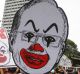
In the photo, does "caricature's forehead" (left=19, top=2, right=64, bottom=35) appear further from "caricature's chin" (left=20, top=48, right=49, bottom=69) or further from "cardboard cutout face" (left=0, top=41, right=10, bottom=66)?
"cardboard cutout face" (left=0, top=41, right=10, bottom=66)

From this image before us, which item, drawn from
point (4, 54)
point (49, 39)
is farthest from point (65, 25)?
point (4, 54)

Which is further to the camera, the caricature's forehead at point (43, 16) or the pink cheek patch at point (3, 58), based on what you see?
the pink cheek patch at point (3, 58)

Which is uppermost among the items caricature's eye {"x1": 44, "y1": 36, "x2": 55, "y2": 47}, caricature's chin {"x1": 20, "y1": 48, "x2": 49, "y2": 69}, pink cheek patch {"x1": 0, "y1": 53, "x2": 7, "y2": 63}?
caricature's eye {"x1": 44, "y1": 36, "x2": 55, "y2": 47}

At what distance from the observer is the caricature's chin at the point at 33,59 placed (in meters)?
2.68

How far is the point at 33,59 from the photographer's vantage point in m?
2.70

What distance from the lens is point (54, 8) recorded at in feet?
8.70

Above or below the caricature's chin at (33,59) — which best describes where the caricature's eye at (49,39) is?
above

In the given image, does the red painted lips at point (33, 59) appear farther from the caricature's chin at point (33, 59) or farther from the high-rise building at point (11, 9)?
the high-rise building at point (11, 9)

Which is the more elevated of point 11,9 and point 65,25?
point 11,9

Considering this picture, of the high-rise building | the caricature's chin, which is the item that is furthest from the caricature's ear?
the high-rise building

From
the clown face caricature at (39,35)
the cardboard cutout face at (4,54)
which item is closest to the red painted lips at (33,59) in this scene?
the clown face caricature at (39,35)

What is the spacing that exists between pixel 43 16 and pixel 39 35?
0.43ft

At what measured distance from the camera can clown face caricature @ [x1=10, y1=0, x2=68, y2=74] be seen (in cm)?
266

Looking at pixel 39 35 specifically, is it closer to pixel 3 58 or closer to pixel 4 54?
pixel 4 54
